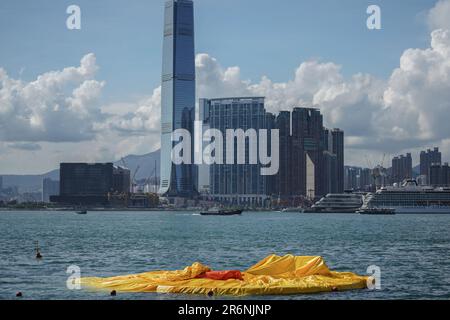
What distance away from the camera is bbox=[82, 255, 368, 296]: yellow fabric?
3550 centimetres

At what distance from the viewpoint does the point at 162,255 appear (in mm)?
65625

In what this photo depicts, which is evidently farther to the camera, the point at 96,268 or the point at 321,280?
the point at 96,268

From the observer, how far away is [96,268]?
52.3 metres

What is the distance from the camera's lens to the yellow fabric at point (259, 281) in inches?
1398

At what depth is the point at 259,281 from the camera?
36719 mm

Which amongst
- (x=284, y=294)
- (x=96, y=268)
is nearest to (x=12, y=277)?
(x=96, y=268)

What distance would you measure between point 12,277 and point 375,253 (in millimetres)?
35233
